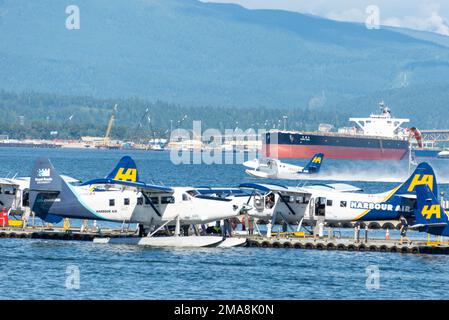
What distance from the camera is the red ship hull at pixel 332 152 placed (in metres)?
180

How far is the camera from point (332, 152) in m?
182

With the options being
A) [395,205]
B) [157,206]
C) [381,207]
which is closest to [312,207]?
[381,207]

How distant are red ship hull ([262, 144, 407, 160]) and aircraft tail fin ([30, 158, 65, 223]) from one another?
130 meters

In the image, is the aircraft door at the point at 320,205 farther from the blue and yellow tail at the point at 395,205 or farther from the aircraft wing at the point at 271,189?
the blue and yellow tail at the point at 395,205

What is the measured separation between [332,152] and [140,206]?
135650 mm

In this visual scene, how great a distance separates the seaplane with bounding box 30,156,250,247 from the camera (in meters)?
47.5

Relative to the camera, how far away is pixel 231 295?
121 feet

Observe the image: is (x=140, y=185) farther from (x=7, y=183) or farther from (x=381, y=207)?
(x=381, y=207)

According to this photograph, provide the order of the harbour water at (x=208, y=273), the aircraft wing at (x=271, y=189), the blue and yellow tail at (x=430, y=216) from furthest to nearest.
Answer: the aircraft wing at (x=271, y=189), the blue and yellow tail at (x=430, y=216), the harbour water at (x=208, y=273)

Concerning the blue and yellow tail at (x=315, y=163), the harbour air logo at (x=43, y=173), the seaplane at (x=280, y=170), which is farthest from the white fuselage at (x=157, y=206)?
the seaplane at (x=280, y=170)

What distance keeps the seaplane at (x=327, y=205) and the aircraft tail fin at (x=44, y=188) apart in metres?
8.18

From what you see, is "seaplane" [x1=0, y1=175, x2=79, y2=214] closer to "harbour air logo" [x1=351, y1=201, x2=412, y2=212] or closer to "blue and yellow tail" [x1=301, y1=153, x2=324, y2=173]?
"harbour air logo" [x1=351, y1=201, x2=412, y2=212]
